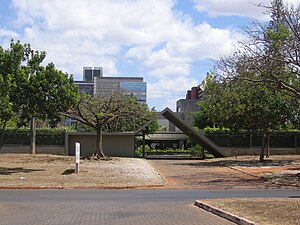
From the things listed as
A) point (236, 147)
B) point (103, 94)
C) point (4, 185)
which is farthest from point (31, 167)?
point (236, 147)

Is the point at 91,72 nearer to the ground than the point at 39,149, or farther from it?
farther from it

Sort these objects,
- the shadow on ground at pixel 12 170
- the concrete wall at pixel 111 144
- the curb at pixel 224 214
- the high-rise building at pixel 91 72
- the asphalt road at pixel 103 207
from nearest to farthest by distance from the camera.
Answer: the curb at pixel 224 214, the asphalt road at pixel 103 207, the shadow on ground at pixel 12 170, the concrete wall at pixel 111 144, the high-rise building at pixel 91 72

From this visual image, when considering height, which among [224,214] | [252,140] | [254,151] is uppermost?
[252,140]

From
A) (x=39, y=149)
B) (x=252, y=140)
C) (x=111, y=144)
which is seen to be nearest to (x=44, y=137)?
(x=39, y=149)

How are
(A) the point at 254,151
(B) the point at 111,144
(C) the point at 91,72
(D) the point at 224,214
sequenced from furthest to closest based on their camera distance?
(C) the point at 91,72
(A) the point at 254,151
(B) the point at 111,144
(D) the point at 224,214

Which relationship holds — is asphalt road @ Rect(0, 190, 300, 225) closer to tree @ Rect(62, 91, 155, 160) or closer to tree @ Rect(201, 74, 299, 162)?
tree @ Rect(201, 74, 299, 162)

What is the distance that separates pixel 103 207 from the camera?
633 inches

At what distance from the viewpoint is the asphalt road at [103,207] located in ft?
43.0

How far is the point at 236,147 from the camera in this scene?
5188 cm

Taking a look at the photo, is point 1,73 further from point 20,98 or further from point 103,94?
point 103,94

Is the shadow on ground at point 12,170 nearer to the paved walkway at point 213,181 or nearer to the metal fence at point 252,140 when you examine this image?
the paved walkway at point 213,181

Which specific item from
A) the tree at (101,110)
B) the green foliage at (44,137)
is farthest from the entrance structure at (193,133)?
the green foliage at (44,137)

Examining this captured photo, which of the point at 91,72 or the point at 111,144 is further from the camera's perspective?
the point at 91,72

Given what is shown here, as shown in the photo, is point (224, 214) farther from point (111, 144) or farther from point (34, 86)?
point (111, 144)
